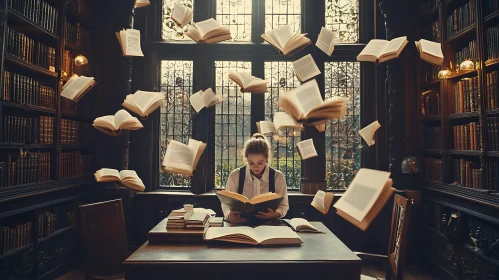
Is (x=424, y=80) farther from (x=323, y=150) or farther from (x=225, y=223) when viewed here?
(x=225, y=223)

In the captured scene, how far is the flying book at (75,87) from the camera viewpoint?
3.04 metres

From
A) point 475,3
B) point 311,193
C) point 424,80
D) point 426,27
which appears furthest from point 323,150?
point 475,3

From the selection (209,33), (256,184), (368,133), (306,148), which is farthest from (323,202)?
(209,33)

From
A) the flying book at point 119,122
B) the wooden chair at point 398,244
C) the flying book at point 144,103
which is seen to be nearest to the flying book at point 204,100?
the flying book at point 144,103

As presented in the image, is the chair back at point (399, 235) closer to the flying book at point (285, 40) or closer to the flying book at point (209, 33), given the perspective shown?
the flying book at point (285, 40)

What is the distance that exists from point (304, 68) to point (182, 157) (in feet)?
5.30

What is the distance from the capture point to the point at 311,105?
2.05 meters

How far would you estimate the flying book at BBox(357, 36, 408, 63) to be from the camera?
299 cm

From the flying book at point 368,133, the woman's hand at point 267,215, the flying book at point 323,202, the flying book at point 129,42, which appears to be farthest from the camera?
the flying book at point 368,133

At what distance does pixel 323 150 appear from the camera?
→ 3795 mm

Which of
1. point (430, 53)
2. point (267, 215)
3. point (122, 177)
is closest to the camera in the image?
point (267, 215)

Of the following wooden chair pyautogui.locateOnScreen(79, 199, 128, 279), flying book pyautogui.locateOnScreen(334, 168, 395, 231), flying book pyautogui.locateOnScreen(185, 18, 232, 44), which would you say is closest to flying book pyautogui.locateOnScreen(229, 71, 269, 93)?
flying book pyautogui.locateOnScreen(185, 18, 232, 44)

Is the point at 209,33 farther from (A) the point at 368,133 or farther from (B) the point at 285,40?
(A) the point at 368,133

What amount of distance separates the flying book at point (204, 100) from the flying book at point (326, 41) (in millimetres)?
1185
